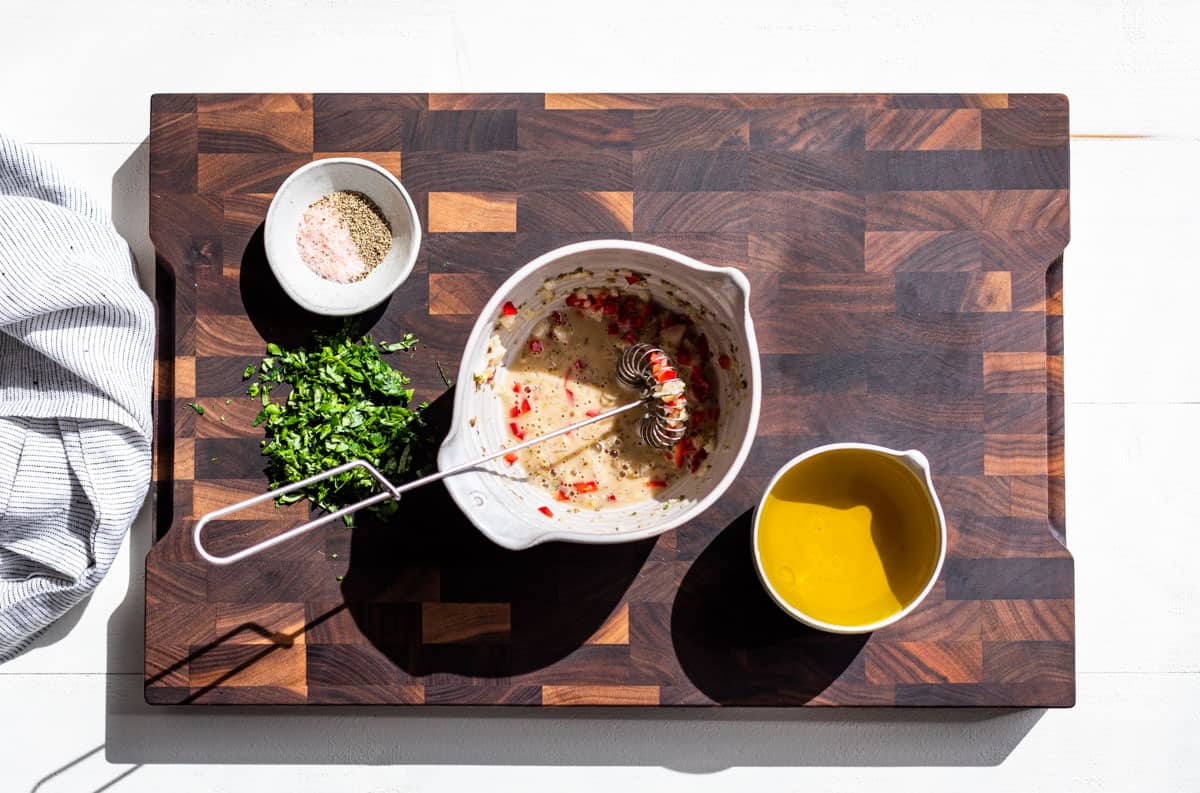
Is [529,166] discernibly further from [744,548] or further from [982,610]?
[982,610]

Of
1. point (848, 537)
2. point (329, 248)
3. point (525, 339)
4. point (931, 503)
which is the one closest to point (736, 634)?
point (848, 537)

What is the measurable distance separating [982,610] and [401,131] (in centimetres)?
98

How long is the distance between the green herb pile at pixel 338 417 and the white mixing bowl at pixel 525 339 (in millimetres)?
128

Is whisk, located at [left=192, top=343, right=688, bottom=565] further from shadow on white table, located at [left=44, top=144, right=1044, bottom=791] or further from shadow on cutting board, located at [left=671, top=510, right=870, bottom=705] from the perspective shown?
shadow on white table, located at [left=44, top=144, right=1044, bottom=791]

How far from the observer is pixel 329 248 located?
1.14 meters

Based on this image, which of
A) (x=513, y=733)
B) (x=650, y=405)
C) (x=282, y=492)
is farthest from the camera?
(x=513, y=733)

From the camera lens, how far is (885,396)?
3.78ft

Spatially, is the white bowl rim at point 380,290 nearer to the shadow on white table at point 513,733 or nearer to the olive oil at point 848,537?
the shadow on white table at point 513,733

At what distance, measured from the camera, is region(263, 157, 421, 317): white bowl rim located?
1.10 meters

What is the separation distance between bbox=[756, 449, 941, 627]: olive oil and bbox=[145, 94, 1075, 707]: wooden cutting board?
0.07 m

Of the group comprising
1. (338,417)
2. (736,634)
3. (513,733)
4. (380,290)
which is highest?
(380,290)
